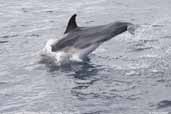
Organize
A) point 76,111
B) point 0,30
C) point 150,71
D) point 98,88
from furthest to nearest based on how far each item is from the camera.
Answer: point 0,30
point 150,71
point 98,88
point 76,111

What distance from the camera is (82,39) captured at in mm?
14969

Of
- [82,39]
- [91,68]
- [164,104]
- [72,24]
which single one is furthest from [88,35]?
[164,104]

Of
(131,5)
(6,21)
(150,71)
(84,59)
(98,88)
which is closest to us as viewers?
(98,88)

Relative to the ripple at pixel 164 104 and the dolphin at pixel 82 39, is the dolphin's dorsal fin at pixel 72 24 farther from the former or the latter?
the ripple at pixel 164 104

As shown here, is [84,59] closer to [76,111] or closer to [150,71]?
[150,71]

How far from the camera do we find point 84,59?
1498 cm

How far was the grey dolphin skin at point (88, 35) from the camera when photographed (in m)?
14.7

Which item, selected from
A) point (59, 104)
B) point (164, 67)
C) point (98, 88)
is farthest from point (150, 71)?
point (59, 104)

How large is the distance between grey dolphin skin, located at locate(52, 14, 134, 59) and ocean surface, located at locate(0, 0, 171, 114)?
58cm

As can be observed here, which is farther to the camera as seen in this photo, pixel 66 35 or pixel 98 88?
pixel 66 35

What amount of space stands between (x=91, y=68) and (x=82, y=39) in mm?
1272

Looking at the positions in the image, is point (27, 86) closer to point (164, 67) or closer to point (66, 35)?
point (66, 35)

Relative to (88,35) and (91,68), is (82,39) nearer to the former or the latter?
(88,35)

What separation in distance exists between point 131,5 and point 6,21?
5.69 meters
